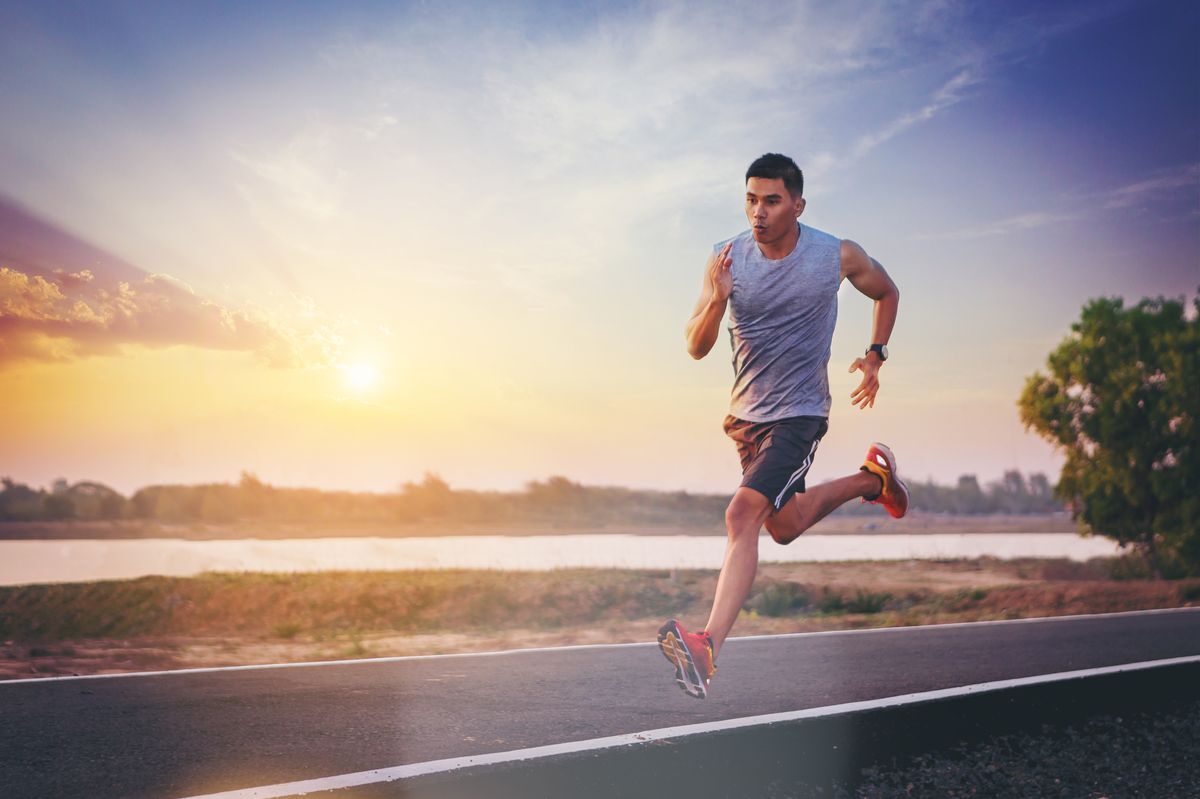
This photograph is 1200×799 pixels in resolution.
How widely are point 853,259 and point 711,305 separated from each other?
3.07ft

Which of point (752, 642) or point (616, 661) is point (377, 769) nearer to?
point (616, 661)

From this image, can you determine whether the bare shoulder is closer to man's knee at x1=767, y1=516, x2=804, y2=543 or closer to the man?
the man

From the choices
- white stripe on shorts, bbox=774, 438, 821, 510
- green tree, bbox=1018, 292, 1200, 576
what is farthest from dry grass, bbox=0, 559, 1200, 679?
white stripe on shorts, bbox=774, 438, 821, 510

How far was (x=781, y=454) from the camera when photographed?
4379 millimetres

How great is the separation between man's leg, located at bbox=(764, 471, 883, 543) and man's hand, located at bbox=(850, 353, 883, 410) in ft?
1.87

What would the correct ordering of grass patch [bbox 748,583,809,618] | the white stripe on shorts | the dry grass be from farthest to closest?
grass patch [bbox 748,583,809,618], the dry grass, the white stripe on shorts

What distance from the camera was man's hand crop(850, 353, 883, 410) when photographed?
470cm

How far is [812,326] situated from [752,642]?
3925 millimetres

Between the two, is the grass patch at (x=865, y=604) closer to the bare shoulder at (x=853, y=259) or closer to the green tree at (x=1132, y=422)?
the green tree at (x=1132, y=422)

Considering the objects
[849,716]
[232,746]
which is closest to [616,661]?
[849,716]

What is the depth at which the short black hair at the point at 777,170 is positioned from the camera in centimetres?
424

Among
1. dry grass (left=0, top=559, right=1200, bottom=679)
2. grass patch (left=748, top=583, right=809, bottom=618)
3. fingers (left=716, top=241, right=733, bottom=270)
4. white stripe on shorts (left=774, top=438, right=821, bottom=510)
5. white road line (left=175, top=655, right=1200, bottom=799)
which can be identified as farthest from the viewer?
grass patch (left=748, top=583, right=809, bottom=618)

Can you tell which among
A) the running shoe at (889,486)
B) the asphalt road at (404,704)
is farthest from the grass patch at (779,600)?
the running shoe at (889,486)

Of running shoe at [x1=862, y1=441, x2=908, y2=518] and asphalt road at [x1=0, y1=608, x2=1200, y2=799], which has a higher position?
running shoe at [x1=862, y1=441, x2=908, y2=518]
